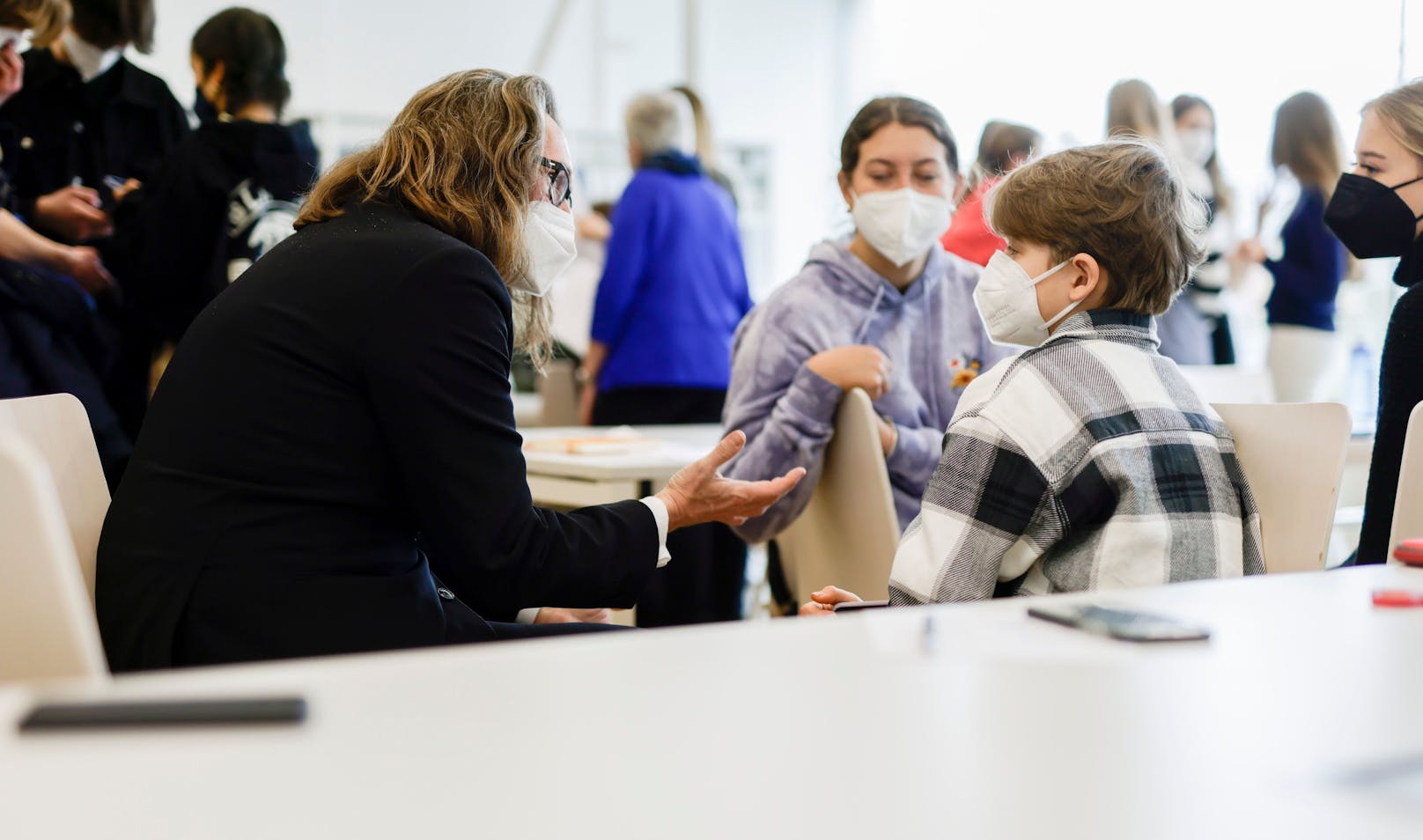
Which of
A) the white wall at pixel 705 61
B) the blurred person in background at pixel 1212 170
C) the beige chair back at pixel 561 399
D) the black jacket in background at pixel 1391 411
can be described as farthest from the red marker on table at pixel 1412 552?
the white wall at pixel 705 61

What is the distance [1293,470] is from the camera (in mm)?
1464

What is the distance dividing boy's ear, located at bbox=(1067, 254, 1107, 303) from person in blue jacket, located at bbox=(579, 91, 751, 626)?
2.04 metres

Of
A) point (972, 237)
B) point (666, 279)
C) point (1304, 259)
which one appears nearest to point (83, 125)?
point (666, 279)

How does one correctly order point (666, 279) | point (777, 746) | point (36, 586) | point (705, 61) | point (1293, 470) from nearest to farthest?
point (777, 746)
point (36, 586)
point (1293, 470)
point (666, 279)
point (705, 61)

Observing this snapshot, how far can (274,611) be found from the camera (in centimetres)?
122

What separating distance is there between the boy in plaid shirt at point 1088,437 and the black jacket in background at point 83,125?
204cm

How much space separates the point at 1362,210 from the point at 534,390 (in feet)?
15.1

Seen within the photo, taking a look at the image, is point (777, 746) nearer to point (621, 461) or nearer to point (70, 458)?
point (70, 458)

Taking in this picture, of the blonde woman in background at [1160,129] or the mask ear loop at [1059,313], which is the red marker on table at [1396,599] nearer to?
the mask ear loop at [1059,313]

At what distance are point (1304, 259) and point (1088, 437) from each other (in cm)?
284

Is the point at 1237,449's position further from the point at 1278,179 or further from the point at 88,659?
the point at 1278,179

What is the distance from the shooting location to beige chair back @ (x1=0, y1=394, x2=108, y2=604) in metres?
1.31

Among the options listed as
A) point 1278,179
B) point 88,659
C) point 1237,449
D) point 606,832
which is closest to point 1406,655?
point 606,832

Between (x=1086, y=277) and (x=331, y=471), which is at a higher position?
(x=1086, y=277)
